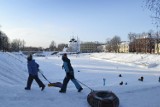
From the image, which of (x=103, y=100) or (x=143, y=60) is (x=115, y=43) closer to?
(x=143, y=60)

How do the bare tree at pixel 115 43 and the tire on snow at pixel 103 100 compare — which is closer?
the tire on snow at pixel 103 100

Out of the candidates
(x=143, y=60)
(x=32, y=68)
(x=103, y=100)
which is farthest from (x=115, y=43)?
(x=103, y=100)

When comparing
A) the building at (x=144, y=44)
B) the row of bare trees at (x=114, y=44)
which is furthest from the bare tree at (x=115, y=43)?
the building at (x=144, y=44)

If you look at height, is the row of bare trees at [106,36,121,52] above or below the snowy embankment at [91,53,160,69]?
above

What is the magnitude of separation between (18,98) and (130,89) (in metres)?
5.26

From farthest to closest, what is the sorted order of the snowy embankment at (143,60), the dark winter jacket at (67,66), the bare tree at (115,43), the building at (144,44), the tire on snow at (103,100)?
the bare tree at (115,43) → the building at (144,44) → the snowy embankment at (143,60) → the dark winter jacket at (67,66) → the tire on snow at (103,100)

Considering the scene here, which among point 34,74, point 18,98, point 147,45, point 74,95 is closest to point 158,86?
point 74,95

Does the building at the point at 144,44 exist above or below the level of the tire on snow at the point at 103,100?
above

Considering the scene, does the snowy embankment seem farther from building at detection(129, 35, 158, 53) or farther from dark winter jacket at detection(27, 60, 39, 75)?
dark winter jacket at detection(27, 60, 39, 75)

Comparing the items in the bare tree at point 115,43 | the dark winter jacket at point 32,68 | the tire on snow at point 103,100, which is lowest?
the tire on snow at point 103,100

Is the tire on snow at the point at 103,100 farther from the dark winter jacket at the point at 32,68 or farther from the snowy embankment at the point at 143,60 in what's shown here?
the snowy embankment at the point at 143,60

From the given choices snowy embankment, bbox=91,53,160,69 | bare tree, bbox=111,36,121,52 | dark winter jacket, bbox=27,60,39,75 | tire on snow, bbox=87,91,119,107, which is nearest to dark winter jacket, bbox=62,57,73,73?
dark winter jacket, bbox=27,60,39,75

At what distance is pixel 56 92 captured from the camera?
1277 centimetres

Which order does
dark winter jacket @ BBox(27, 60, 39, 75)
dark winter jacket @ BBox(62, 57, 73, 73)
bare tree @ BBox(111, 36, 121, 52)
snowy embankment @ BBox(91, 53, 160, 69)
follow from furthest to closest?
bare tree @ BBox(111, 36, 121, 52)
snowy embankment @ BBox(91, 53, 160, 69)
dark winter jacket @ BBox(27, 60, 39, 75)
dark winter jacket @ BBox(62, 57, 73, 73)
